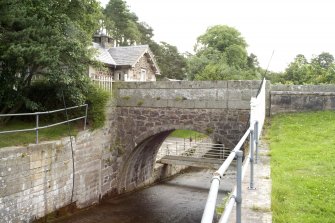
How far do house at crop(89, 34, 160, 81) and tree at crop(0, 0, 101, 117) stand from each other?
1406 cm

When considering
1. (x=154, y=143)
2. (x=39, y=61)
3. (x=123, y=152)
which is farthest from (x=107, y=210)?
(x=39, y=61)

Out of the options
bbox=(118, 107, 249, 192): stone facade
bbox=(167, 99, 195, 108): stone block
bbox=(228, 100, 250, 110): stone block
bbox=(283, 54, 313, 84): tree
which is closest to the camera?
bbox=(228, 100, 250, 110): stone block

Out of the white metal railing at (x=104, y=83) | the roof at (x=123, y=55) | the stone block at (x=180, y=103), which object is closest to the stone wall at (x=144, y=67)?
the roof at (x=123, y=55)

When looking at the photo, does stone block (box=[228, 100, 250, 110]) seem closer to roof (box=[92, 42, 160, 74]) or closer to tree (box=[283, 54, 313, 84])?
roof (box=[92, 42, 160, 74])

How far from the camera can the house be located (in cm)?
2695

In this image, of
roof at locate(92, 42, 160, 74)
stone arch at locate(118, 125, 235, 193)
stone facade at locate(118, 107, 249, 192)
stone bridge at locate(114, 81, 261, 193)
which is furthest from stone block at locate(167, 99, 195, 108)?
roof at locate(92, 42, 160, 74)

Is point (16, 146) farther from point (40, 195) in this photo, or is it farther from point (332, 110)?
point (332, 110)

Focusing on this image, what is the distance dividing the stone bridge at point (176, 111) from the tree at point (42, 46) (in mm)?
2519

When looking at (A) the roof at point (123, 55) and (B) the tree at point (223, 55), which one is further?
(B) the tree at point (223, 55)

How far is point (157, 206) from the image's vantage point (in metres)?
13.9

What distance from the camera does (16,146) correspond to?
9.16 m

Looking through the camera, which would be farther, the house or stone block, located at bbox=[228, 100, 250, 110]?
the house

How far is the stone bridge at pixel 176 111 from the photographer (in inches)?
457

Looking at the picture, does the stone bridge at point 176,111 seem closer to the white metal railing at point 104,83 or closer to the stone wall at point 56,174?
the white metal railing at point 104,83
